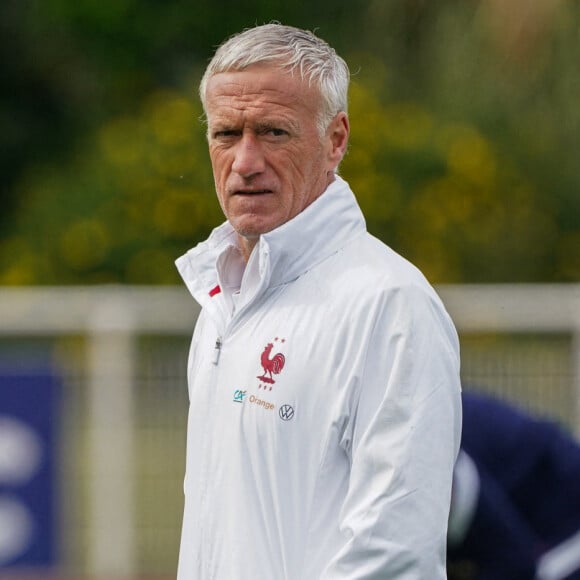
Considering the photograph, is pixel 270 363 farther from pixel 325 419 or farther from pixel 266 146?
pixel 266 146

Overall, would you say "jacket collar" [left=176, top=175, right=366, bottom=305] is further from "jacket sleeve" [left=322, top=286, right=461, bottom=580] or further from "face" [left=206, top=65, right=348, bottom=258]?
"jacket sleeve" [left=322, top=286, right=461, bottom=580]

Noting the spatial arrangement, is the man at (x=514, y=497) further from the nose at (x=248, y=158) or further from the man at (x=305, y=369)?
the nose at (x=248, y=158)

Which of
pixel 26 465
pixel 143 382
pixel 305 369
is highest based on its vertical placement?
pixel 305 369

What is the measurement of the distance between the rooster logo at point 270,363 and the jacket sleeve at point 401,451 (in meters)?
0.15

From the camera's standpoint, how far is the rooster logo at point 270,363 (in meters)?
2.66

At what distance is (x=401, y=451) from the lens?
2521 mm

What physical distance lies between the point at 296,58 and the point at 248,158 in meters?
0.19

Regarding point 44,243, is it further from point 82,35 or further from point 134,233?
point 82,35

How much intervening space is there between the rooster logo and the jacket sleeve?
0.15 m

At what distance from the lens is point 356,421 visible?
8.46ft

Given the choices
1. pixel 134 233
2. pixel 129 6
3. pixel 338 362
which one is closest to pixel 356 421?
pixel 338 362

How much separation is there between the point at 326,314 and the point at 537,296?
5685 millimetres

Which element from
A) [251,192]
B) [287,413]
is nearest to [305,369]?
[287,413]

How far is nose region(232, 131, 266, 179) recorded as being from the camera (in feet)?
9.22
